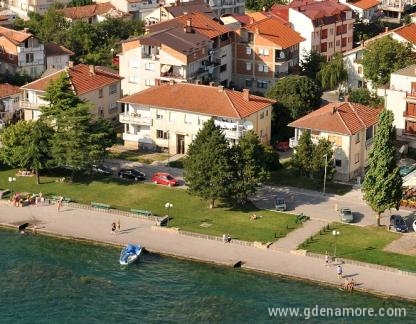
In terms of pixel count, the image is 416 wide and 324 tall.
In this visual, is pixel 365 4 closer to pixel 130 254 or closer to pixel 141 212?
pixel 141 212

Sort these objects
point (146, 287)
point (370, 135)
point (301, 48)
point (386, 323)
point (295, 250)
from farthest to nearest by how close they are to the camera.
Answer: point (301, 48)
point (370, 135)
point (295, 250)
point (146, 287)
point (386, 323)

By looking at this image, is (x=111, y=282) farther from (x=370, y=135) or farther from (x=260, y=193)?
(x=370, y=135)

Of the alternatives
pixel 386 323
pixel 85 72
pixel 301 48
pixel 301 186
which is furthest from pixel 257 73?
pixel 386 323

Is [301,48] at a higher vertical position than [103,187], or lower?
higher

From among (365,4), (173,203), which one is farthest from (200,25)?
(365,4)

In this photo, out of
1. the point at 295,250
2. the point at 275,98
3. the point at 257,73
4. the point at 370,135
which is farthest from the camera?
the point at 257,73
